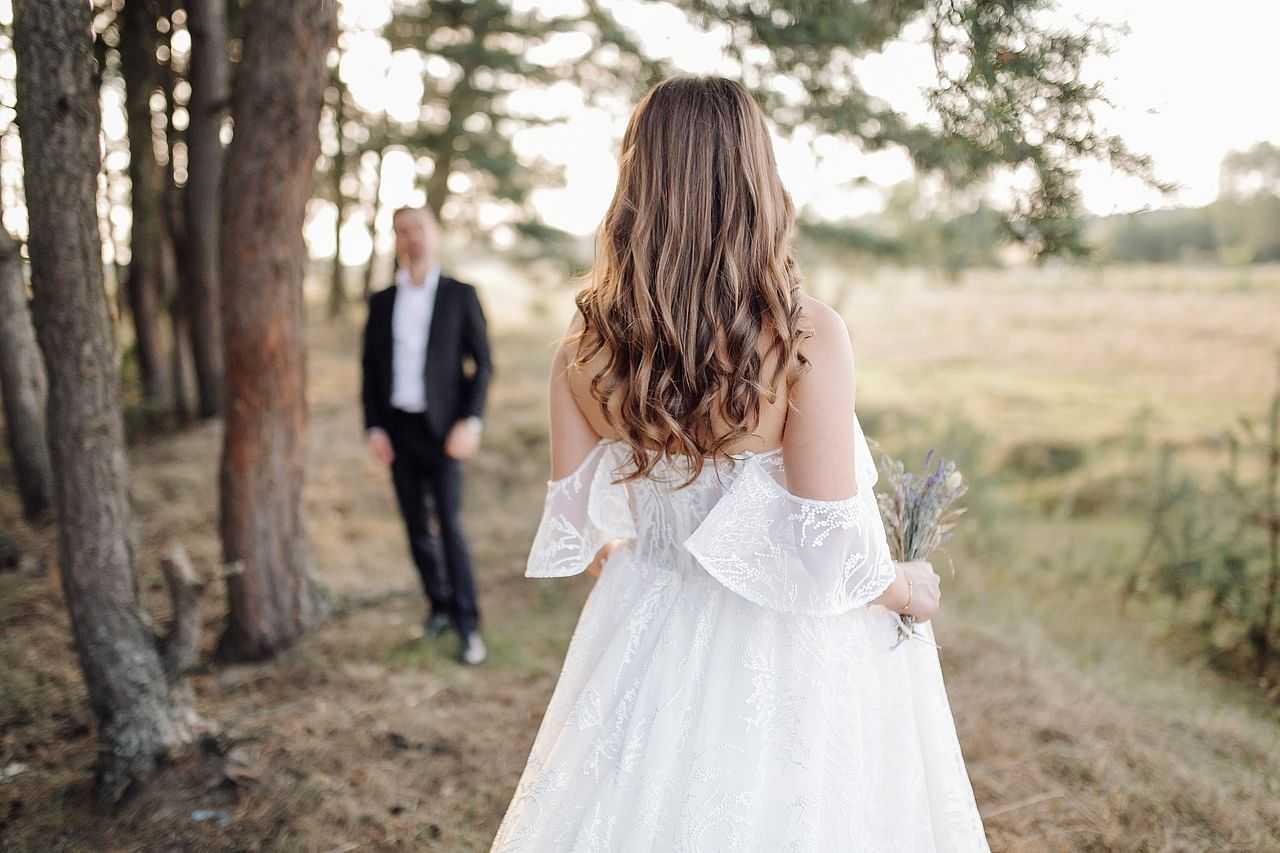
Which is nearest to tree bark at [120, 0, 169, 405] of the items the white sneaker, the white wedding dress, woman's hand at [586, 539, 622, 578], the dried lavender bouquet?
the white sneaker

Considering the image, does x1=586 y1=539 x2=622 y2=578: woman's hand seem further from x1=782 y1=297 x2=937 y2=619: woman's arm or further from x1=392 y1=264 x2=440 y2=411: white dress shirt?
x1=392 y1=264 x2=440 y2=411: white dress shirt

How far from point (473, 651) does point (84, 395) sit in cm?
226

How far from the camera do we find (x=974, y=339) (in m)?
16.3

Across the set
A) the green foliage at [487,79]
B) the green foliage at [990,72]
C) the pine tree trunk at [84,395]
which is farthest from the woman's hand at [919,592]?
the green foliage at [487,79]

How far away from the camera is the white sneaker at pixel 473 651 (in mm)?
4477

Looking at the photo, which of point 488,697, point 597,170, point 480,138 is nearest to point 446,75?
point 480,138

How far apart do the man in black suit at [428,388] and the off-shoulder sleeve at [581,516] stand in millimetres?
2449

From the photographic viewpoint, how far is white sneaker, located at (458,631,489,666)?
4.48m

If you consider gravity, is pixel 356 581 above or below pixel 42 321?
below

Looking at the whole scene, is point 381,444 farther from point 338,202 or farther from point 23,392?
point 338,202

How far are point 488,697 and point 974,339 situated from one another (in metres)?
14.3

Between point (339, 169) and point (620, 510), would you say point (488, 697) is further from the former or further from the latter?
point (339, 169)

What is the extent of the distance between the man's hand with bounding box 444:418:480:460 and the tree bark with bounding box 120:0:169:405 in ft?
14.2

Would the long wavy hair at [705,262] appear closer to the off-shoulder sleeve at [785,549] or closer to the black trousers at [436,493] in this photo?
the off-shoulder sleeve at [785,549]
